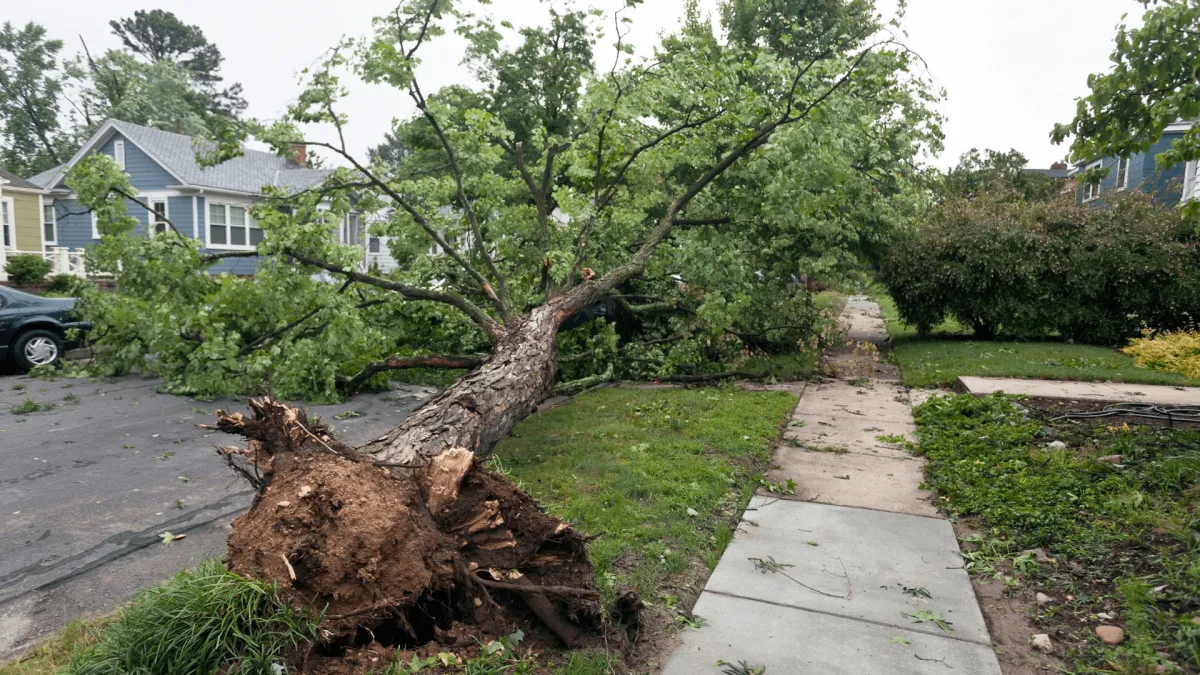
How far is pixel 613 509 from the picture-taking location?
16.3ft

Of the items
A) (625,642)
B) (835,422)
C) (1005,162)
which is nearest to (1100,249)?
(835,422)

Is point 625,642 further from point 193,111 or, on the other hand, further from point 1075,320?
Answer: point 193,111

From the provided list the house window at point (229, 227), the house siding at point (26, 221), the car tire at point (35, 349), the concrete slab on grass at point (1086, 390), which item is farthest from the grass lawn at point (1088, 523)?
the house siding at point (26, 221)

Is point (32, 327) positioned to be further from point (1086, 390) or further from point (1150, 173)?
point (1150, 173)

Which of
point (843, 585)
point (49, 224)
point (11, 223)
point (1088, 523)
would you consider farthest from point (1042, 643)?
point (49, 224)

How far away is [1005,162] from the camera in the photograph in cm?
3198

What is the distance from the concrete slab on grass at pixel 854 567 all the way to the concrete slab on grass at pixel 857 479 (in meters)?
0.22

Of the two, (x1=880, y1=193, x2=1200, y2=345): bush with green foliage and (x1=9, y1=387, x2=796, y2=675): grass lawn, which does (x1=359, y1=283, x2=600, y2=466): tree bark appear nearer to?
(x1=9, y1=387, x2=796, y2=675): grass lawn

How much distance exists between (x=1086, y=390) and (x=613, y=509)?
6.57 m

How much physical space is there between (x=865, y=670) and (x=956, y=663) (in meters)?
0.41

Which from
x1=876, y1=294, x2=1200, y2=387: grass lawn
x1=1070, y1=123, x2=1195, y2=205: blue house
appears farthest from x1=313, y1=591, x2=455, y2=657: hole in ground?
x1=1070, y1=123, x2=1195, y2=205: blue house

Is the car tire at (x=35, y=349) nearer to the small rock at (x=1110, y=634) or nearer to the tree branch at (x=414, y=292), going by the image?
the tree branch at (x=414, y=292)

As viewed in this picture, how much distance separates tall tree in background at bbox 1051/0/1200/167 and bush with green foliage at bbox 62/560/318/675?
21.7 ft

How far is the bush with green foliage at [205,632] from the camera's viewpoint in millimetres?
2633
